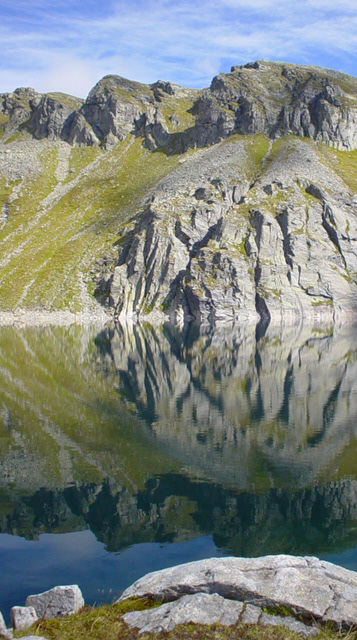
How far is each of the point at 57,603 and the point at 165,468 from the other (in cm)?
1867

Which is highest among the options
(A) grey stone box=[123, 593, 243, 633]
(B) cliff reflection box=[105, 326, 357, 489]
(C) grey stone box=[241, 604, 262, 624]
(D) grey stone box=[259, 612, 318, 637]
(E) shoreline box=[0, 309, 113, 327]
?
(D) grey stone box=[259, 612, 318, 637]

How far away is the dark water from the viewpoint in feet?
71.2

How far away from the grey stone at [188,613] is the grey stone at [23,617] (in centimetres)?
219

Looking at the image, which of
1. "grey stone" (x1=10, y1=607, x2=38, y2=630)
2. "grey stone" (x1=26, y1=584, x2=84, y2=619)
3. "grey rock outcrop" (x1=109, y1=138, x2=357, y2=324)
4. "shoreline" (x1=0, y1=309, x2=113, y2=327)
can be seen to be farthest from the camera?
"grey rock outcrop" (x1=109, y1=138, x2=357, y2=324)

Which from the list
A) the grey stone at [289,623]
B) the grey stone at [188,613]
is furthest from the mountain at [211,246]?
the grey stone at [289,623]

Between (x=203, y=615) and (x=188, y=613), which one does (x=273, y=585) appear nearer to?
(x=203, y=615)

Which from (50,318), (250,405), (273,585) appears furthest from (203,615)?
(50,318)

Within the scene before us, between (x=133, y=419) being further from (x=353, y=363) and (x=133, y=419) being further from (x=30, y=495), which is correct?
(x=353, y=363)

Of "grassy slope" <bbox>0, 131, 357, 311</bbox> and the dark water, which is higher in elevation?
the dark water

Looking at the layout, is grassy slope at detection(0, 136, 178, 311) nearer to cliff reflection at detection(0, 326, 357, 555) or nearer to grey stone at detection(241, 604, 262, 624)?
cliff reflection at detection(0, 326, 357, 555)

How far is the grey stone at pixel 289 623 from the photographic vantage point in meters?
11.9

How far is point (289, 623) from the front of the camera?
1212cm

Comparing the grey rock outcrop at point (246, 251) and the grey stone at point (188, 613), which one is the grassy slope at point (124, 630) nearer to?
the grey stone at point (188, 613)

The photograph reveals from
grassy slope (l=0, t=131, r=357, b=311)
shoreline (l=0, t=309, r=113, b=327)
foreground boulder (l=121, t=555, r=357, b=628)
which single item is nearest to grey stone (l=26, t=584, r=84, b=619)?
foreground boulder (l=121, t=555, r=357, b=628)
